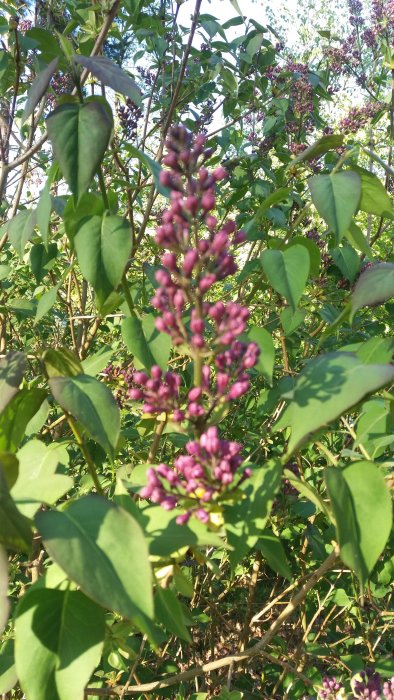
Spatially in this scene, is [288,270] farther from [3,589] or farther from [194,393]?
[3,589]

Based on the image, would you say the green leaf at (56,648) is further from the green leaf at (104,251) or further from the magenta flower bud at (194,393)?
the green leaf at (104,251)

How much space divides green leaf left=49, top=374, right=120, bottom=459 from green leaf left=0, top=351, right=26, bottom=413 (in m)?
0.05

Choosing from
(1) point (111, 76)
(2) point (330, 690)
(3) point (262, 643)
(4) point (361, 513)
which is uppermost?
(1) point (111, 76)

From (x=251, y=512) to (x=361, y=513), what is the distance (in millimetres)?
134

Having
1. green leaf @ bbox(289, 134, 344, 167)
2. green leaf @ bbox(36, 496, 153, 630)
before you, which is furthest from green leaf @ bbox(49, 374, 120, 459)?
green leaf @ bbox(289, 134, 344, 167)

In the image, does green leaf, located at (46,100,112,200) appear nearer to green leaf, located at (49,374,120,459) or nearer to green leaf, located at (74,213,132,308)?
green leaf, located at (74,213,132,308)

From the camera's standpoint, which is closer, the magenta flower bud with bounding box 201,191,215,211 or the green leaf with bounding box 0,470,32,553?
the green leaf with bounding box 0,470,32,553

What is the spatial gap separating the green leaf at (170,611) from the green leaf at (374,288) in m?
0.50

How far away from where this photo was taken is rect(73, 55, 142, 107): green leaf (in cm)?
97

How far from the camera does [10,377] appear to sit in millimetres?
902

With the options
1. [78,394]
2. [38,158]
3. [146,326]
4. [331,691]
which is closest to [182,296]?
[78,394]

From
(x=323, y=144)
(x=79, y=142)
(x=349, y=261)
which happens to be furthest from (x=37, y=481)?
(x=349, y=261)

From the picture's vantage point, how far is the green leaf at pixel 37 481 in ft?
2.62

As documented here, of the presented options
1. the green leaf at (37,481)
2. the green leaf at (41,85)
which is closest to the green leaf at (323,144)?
the green leaf at (41,85)
